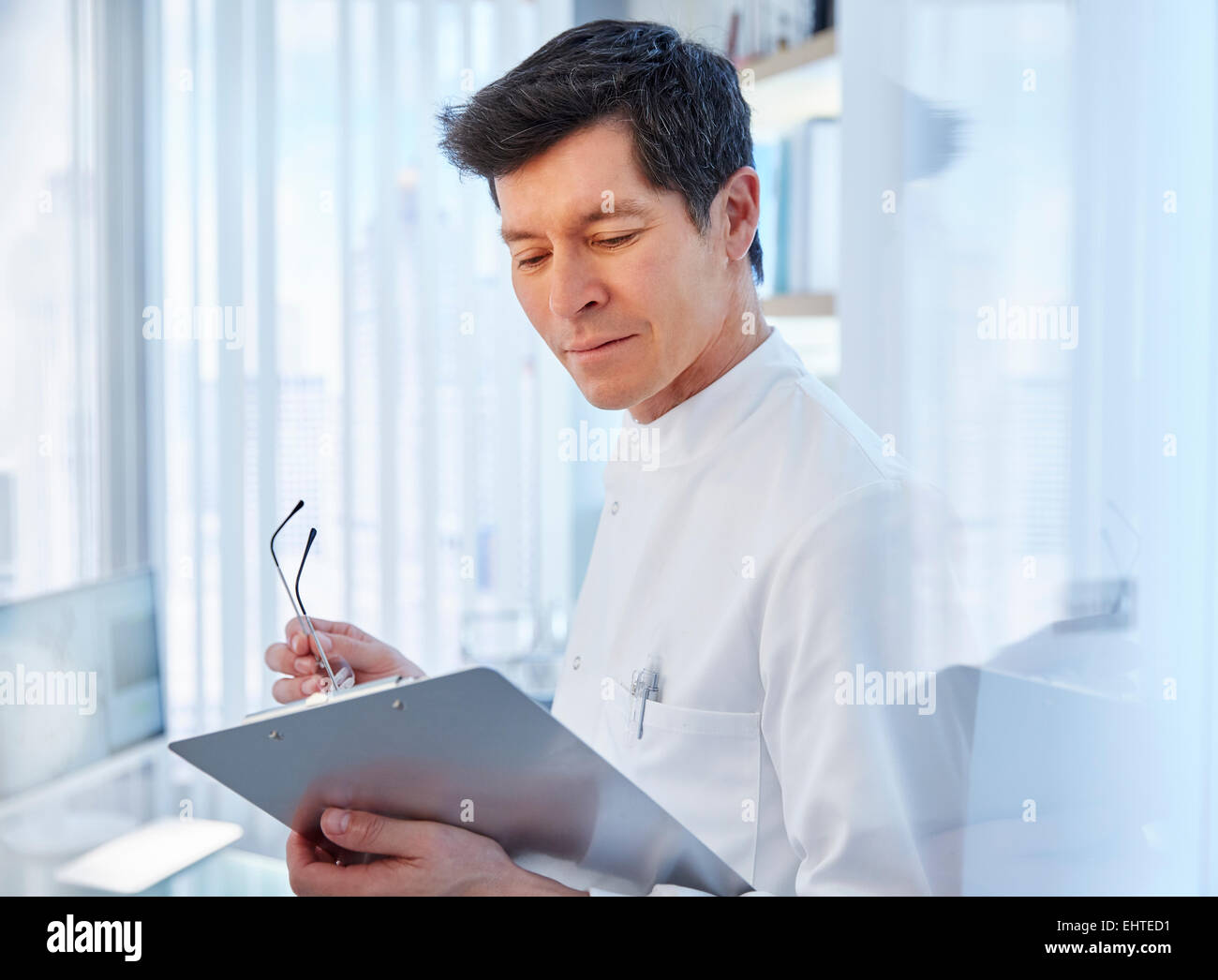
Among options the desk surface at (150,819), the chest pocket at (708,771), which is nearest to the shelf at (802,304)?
the chest pocket at (708,771)

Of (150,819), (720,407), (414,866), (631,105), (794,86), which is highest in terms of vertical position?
(794,86)

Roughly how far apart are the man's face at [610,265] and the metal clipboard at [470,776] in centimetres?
36

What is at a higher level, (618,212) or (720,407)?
(618,212)

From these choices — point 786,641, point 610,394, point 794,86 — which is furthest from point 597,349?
point 794,86

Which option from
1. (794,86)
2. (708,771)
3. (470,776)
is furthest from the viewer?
(794,86)

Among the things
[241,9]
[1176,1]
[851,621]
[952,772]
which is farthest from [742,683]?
[241,9]

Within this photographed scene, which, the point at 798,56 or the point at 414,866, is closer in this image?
the point at 414,866

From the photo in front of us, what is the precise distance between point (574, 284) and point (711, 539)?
252 mm

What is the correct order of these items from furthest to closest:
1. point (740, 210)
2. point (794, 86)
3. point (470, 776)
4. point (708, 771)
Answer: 1. point (794, 86)
2. point (740, 210)
3. point (708, 771)
4. point (470, 776)

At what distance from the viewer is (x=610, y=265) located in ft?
2.43

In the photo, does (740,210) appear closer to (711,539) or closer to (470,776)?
(711,539)

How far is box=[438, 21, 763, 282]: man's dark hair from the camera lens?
73 centimetres
